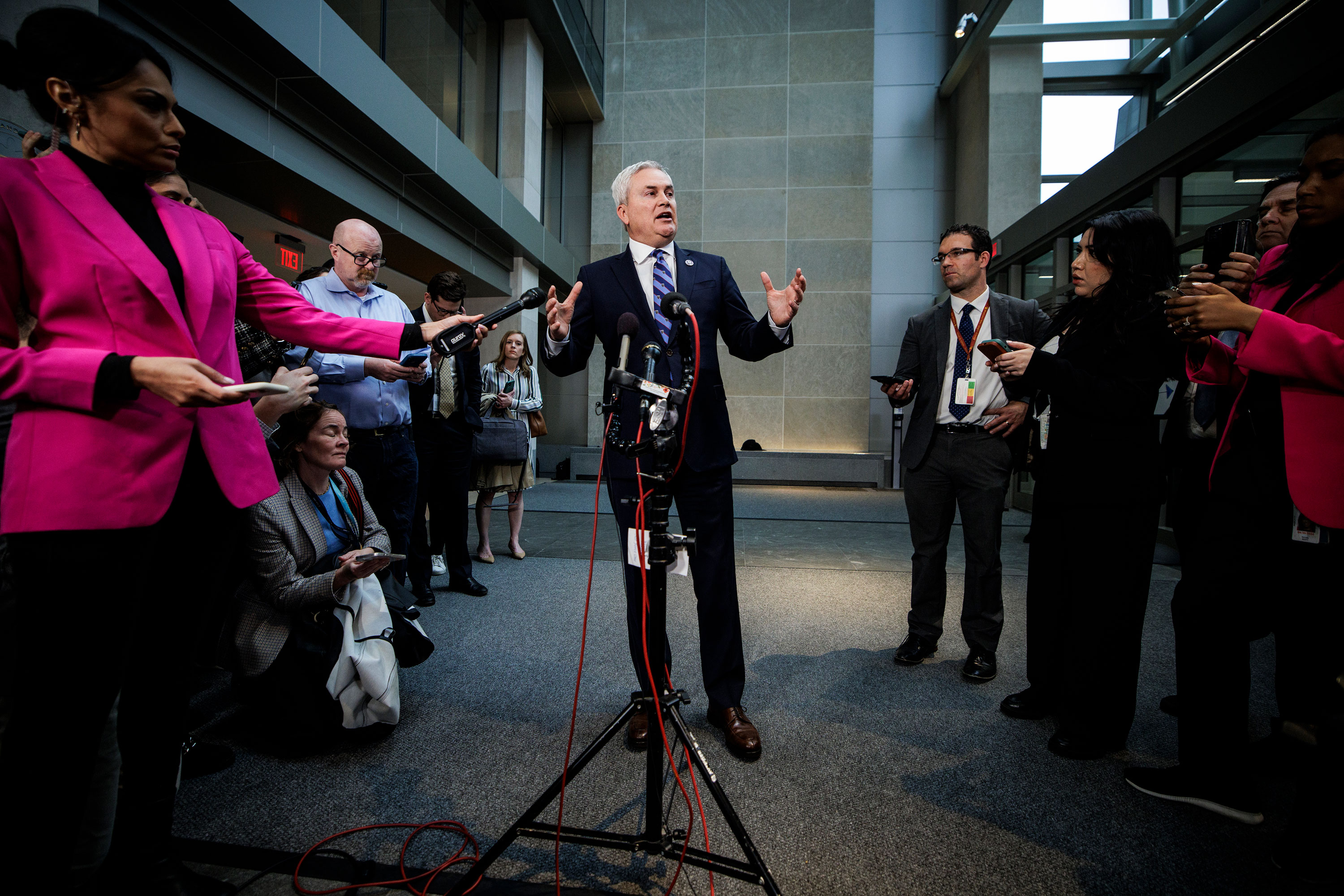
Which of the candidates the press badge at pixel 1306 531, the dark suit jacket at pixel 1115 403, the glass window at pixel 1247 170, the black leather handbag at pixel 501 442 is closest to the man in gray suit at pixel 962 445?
the dark suit jacket at pixel 1115 403

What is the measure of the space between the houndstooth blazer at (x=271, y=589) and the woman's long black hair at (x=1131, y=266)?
7.84ft

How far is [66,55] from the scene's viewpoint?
0.99 m

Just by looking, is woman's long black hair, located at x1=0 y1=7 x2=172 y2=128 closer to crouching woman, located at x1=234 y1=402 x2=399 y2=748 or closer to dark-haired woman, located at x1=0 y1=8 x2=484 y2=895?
dark-haired woman, located at x1=0 y1=8 x2=484 y2=895

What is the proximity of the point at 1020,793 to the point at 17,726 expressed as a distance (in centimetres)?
206

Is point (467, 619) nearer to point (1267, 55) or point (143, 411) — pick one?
point (143, 411)

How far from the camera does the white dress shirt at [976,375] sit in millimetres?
2555

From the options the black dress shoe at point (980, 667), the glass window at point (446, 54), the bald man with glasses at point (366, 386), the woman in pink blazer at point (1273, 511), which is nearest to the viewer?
the woman in pink blazer at point (1273, 511)

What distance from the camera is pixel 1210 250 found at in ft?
5.26

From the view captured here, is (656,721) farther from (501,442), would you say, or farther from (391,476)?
(501,442)

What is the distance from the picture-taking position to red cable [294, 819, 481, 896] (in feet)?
4.40

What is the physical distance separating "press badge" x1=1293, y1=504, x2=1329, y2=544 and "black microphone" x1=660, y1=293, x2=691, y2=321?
1311 millimetres

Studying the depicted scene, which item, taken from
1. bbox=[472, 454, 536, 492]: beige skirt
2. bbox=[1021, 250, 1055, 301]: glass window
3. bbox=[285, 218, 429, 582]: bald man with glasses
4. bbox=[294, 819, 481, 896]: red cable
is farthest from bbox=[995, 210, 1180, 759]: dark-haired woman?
bbox=[1021, 250, 1055, 301]: glass window

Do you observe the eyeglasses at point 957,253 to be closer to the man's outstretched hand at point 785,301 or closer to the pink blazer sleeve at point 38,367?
the man's outstretched hand at point 785,301

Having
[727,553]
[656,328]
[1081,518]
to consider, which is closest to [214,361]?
[656,328]
